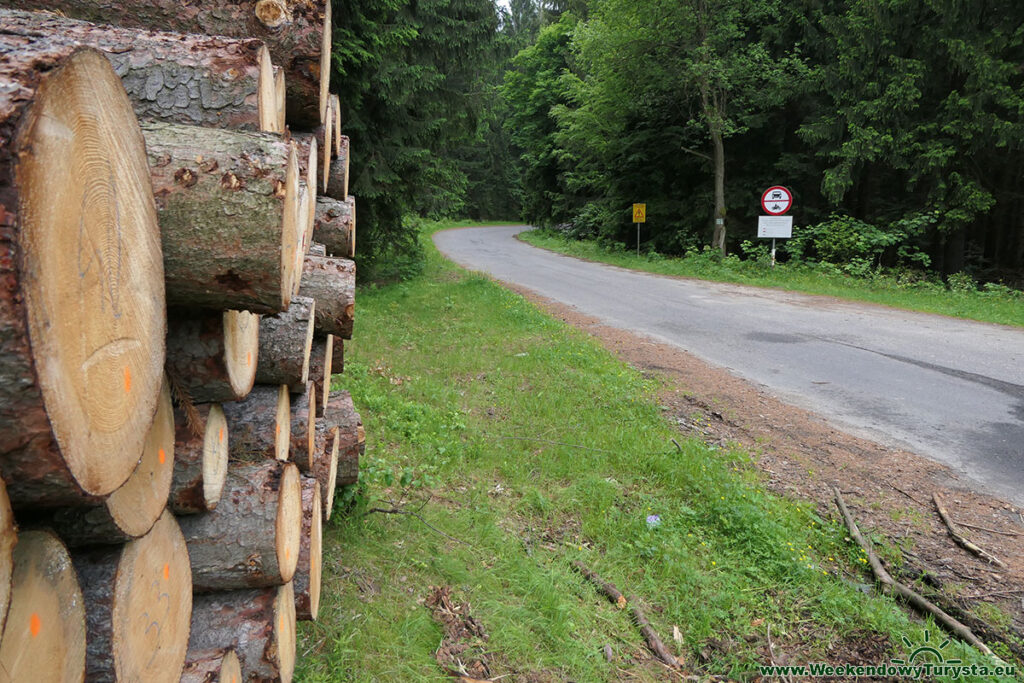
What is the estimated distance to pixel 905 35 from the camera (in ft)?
54.0

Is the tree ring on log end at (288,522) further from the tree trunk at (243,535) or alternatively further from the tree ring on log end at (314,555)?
the tree ring on log end at (314,555)

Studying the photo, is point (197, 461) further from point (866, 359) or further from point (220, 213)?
point (866, 359)

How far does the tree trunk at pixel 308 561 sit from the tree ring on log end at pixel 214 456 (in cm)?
63

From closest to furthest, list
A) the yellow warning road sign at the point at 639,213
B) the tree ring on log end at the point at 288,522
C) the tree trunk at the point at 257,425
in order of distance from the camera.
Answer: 1. the tree ring on log end at the point at 288,522
2. the tree trunk at the point at 257,425
3. the yellow warning road sign at the point at 639,213

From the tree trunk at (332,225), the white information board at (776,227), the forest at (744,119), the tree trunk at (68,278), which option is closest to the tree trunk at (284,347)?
the tree trunk at (68,278)

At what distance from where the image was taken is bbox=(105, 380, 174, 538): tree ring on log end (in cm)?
131

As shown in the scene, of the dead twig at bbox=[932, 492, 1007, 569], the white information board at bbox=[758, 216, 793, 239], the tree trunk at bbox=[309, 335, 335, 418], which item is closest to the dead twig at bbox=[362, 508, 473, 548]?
the tree trunk at bbox=[309, 335, 335, 418]

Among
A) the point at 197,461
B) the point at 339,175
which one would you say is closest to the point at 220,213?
the point at 197,461

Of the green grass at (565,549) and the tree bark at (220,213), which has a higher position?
the tree bark at (220,213)

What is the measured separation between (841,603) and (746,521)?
726 mm

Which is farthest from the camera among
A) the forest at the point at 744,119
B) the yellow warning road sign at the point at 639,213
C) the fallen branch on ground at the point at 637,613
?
the yellow warning road sign at the point at 639,213

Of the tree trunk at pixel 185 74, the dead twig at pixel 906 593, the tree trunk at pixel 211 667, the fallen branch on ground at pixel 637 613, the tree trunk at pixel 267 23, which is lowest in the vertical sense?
the fallen branch on ground at pixel 637 613

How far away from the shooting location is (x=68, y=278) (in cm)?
101

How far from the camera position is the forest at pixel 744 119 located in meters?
11.0
